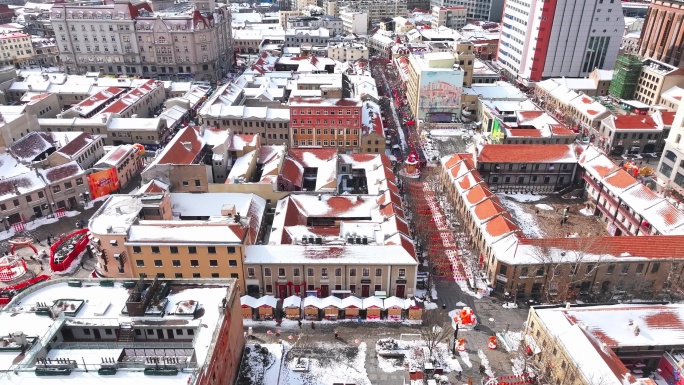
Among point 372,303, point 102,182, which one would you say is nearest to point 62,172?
point 102,182

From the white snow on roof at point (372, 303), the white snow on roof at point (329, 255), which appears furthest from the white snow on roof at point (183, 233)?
the white snow on roof at point (372, 303)

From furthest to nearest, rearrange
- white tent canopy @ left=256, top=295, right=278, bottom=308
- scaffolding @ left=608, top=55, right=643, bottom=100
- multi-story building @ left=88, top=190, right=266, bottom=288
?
scaffolding @ left=608, top=55, right=643, bottom=100, white tent canopy @ left=256, top=295, right=278, bottom=308, multi-story building @ left=88, top=190, right=266, bottom=288

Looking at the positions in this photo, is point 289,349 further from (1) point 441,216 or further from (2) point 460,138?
(2) point 460,138

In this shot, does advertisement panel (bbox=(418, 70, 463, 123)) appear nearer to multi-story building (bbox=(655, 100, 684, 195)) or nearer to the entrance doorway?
multi-story building (bbox=(655, 100, 684, 195))

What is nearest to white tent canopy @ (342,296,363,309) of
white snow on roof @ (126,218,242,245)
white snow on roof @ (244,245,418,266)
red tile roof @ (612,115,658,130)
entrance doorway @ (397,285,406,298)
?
white snow on roof @ (244,245,418,266)

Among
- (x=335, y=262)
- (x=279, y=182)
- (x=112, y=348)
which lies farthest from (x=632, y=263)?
(x=112, y=348)

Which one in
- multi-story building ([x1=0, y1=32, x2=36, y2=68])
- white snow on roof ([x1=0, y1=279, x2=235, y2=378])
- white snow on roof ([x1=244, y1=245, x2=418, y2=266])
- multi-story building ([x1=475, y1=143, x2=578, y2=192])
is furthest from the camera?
multi-story building ([x1=0, y1=32, x2=36, y2=68])

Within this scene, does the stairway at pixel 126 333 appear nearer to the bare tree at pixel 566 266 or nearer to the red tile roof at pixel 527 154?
the bare tree at pixel 566 266
